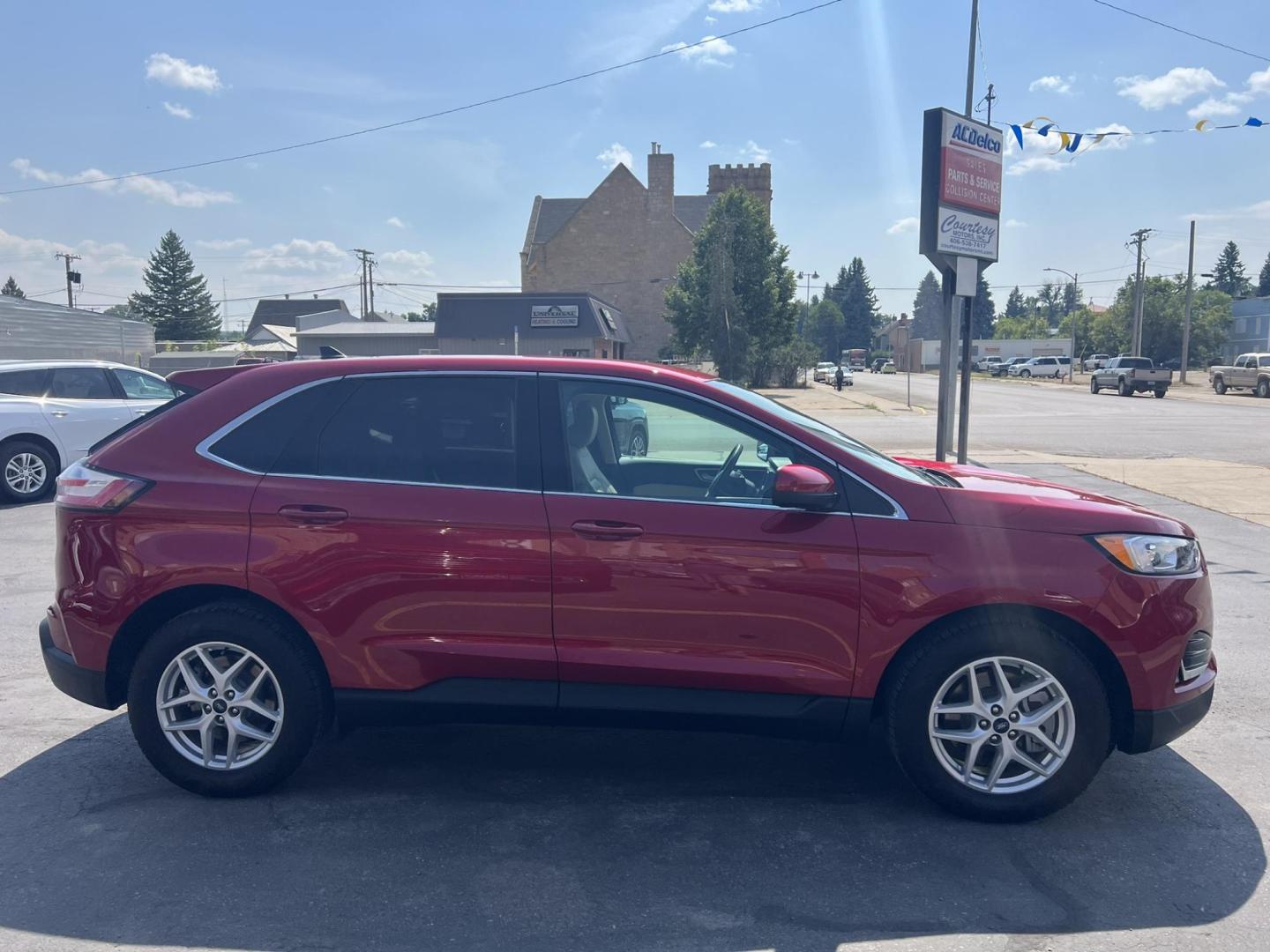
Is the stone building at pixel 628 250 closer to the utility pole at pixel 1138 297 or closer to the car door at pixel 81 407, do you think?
the utility pole at pixel 1138 297

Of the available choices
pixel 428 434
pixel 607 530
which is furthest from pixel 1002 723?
pixel 428 434

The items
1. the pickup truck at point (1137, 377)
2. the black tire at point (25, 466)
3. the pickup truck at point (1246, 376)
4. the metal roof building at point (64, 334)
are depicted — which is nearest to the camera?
the black tire at point (25, 466)

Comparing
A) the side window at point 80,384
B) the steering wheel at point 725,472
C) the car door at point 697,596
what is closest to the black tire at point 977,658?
the car door at point 697,596

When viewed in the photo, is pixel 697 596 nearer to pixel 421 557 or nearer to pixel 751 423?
pixel 751 423

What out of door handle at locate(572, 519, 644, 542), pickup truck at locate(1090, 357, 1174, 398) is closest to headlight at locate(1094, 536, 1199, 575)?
door handle at locate(572, 519, 644, 542)

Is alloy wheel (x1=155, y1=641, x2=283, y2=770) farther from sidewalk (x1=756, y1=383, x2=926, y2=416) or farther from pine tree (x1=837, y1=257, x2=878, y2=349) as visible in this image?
pine tree (x1=837, y1=257, x2=878, y2=349)

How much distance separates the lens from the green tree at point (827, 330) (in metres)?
146

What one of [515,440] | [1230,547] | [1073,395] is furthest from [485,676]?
[1073,395]

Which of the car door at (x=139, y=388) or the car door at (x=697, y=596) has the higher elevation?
the car door at (x=139, y=388)

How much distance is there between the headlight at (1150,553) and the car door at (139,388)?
11.6 m

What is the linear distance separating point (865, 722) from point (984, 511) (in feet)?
3.03

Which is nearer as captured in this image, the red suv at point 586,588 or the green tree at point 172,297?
the red suv at point 586,588

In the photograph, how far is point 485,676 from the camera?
3.88 metres

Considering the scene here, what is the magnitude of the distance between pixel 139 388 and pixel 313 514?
10.6 metres
